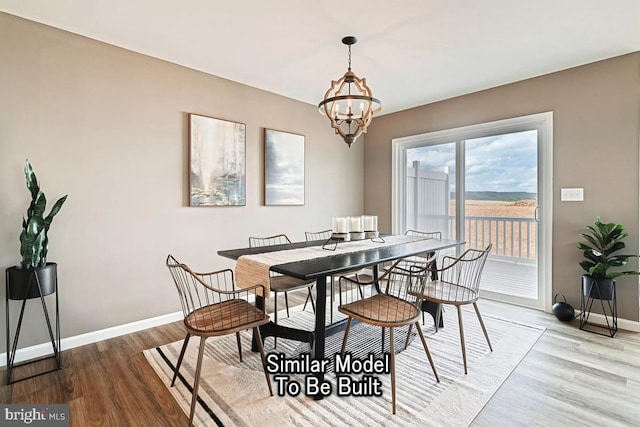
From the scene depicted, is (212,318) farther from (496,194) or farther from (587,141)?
(587,141)

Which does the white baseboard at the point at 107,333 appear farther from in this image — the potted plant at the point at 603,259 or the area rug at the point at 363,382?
the area rug at the point at 363,382

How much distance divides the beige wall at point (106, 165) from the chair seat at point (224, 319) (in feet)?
4.45

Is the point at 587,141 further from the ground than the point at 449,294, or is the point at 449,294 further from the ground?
the point at 587,141

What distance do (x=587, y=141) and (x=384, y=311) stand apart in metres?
2.86

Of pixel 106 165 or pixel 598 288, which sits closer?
pixel 106 165

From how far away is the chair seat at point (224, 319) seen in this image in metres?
1.79

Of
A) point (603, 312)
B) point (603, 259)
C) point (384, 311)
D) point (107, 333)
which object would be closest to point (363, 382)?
point (384, 311)

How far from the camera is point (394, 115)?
4844 millimetres

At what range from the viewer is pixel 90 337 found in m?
2.71

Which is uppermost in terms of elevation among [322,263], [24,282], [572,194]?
[572,194]

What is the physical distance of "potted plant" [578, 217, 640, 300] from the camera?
2834 millimetres

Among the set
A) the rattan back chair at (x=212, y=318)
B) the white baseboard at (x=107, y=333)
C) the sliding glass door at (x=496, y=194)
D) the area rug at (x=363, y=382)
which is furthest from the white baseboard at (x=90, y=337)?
the sliding glass door at (x=496, y=194)

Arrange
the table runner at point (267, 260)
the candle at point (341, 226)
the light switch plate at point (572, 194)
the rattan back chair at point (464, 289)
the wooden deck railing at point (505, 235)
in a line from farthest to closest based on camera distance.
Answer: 1. the wooden deck railing at point (505, 235)
2. the light switch plate at point (572, 194)
3. the candle at point (341, 226)
4. the rattan back chair at point (464, 289)
5. the table runner at point (267, 260)

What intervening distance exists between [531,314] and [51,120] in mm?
4819
